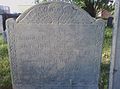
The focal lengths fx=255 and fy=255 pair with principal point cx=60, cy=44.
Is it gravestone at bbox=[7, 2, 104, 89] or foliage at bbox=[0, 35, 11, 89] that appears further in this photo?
foliage at bbox=[0, 35, 11, 89]

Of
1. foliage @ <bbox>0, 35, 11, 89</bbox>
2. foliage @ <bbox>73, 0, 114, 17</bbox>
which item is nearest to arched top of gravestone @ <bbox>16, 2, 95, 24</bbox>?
foliage @ <bbox>0, 35, 11, 89</bbox>

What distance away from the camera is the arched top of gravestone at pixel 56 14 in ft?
11.0

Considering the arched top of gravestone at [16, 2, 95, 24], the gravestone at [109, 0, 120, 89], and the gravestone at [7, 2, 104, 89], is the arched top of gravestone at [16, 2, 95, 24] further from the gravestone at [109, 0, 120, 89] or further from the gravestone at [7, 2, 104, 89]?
the gravestone at [109, 0, 120, 89]

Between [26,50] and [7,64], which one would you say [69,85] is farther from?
[7,64]

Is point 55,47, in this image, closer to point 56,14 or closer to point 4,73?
point 56,14

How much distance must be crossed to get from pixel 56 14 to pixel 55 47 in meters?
0.46

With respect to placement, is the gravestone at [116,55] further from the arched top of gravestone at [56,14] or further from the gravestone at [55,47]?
the arched top of gravestone at [56,14]

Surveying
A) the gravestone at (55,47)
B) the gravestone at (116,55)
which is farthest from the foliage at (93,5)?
the gravestone at (116,55)

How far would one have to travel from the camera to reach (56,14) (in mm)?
3377

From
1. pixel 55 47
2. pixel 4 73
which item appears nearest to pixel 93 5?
pixel 4 73

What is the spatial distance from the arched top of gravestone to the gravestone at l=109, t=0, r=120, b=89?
353 millimetres

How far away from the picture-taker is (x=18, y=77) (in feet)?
12.1

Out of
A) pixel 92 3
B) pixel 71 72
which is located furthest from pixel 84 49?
pixel 92 3

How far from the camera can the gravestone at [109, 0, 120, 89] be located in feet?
10.5
